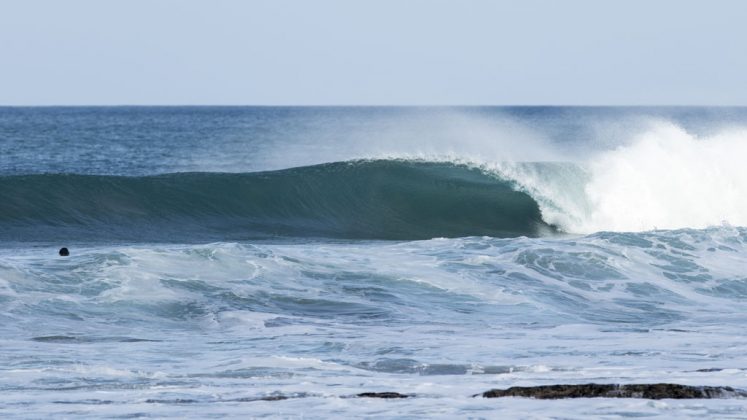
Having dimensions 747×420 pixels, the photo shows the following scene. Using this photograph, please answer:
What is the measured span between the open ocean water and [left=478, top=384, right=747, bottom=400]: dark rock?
0.13 meters

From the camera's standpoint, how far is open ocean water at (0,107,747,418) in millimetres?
9023

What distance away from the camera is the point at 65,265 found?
47.5ft

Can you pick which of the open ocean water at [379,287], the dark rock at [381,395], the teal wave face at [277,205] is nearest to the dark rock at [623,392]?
the open ocean water at [379,287]

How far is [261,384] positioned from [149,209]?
15.2 m

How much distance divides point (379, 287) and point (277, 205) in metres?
11.0

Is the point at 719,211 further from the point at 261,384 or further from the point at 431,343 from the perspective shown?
the point at 261,384

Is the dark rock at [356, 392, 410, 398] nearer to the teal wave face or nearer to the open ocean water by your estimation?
the open ocean water

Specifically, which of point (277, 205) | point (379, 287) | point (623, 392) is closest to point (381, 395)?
point (623, 392)

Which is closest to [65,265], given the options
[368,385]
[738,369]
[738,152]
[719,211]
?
[368,385]

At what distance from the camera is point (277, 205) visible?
25.1m

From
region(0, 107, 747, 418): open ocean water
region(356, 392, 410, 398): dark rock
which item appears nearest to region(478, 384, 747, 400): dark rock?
region(0, 107, 747, 418): open ocean water

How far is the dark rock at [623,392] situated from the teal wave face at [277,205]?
1336 cm

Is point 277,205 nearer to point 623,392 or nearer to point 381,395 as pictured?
point 381,395

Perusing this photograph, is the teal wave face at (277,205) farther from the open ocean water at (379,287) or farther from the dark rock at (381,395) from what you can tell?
the dark rock at (381,395)
